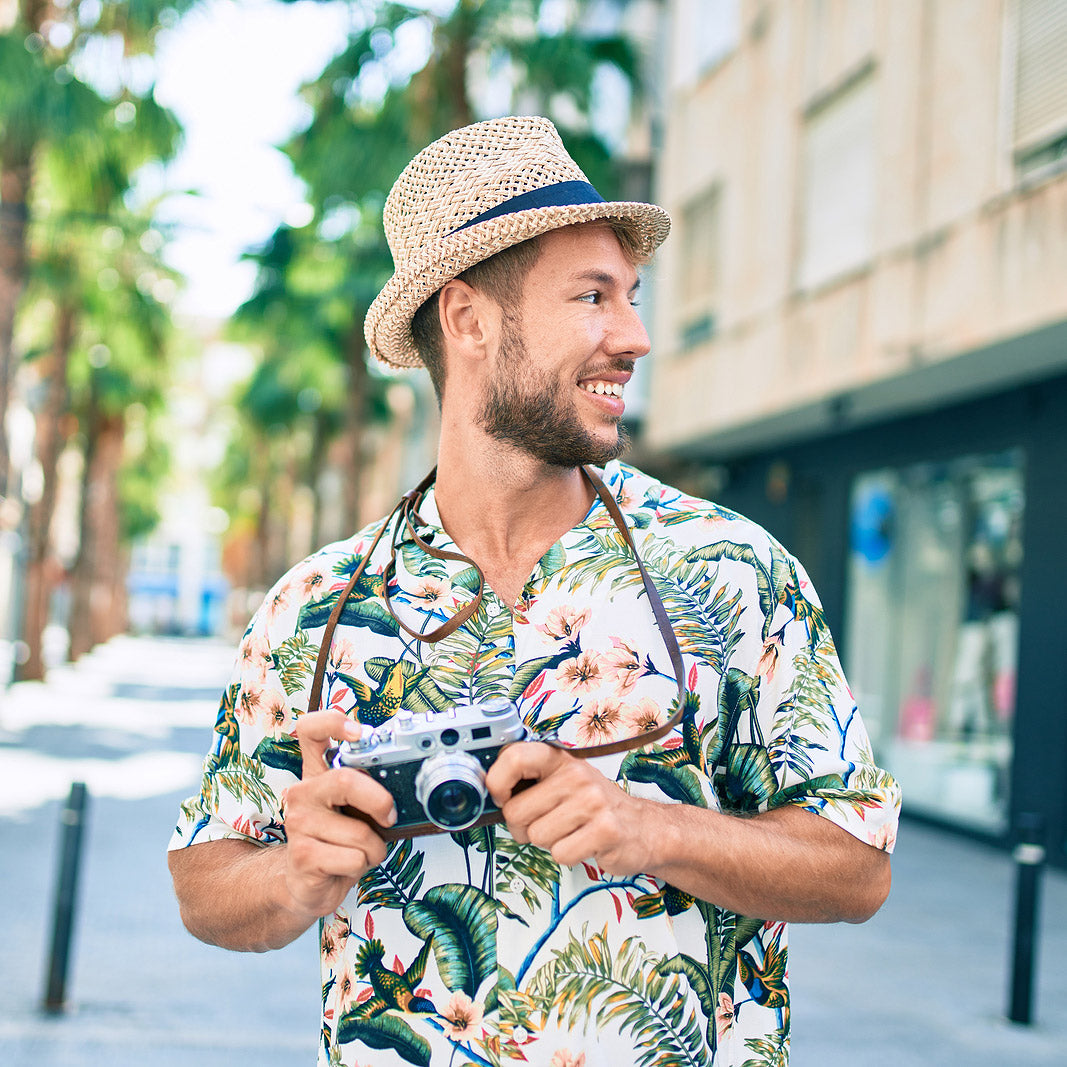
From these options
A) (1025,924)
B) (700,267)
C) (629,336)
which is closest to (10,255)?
(700,267)

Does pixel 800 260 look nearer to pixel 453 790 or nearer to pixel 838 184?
pixel 838 184

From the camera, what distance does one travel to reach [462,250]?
191 centimetres

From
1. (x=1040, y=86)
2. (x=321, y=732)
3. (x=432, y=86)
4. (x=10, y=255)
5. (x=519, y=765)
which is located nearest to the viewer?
(x=519, y=765)

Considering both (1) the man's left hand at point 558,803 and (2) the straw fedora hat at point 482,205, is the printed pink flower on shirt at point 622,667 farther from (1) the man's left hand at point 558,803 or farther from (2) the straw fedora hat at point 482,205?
(2) the straw fedora hat at point 482,205

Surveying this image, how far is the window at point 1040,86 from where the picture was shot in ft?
30.3

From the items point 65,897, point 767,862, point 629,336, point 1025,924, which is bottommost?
point 65,897

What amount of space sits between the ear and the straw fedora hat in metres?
0.03

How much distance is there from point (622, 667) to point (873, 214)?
10534 millimetres

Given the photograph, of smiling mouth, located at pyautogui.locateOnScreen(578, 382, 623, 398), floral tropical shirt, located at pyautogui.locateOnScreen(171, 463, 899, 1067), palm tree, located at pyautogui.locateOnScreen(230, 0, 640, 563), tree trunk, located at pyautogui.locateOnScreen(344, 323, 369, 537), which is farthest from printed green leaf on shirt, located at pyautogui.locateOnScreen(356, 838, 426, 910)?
tree trunk, located at pyautogui.locateOnScreen(344, 323, 369, 537)

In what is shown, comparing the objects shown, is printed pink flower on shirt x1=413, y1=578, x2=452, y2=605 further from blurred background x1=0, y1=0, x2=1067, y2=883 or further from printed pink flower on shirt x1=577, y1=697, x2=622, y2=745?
blurred background x1=0, y1=0, x2=1067, y2=883

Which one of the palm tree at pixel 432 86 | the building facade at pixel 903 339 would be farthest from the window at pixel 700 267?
the palm tree at pixel 432 86

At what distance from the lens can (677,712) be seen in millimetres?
1656

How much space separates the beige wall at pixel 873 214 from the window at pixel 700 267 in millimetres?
118

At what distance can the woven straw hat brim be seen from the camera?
6.06ft
